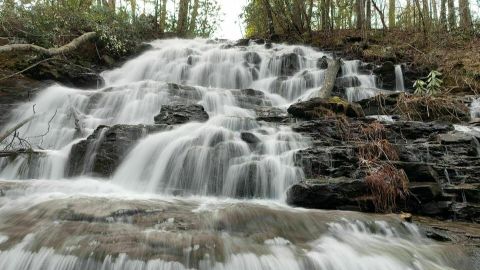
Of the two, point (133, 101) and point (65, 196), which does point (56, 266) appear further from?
point (133, 101)

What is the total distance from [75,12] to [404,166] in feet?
37.6

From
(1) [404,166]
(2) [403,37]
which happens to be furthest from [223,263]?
(2) [403,37]

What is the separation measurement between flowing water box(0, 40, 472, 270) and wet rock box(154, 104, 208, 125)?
547 millimetres

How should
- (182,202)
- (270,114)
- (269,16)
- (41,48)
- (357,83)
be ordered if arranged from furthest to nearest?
(269,16) < (357,83) < (270,114) < (41,48) < (182,202)

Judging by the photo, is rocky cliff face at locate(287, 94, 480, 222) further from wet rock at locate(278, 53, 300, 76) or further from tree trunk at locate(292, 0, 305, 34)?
tree trunk at locate(292, 0, 305, 34)

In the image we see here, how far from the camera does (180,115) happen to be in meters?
7.99

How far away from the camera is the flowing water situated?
336cm

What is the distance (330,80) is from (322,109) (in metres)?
2.61

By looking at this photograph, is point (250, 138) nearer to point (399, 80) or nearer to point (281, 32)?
point (399, 80)

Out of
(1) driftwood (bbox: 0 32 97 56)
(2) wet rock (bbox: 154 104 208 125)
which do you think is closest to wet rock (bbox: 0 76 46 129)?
(1) driftwood (bbox: 0 32 97 56)

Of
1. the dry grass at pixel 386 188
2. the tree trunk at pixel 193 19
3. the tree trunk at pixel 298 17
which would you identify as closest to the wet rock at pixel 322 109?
the dry grass at pixel 386 188

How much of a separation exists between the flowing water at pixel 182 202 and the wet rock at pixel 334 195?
0.94ft

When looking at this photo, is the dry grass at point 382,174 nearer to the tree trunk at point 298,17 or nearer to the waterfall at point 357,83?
the waterfall at point 357,83

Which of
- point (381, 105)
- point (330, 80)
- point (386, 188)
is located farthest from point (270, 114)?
point (386, 188)
